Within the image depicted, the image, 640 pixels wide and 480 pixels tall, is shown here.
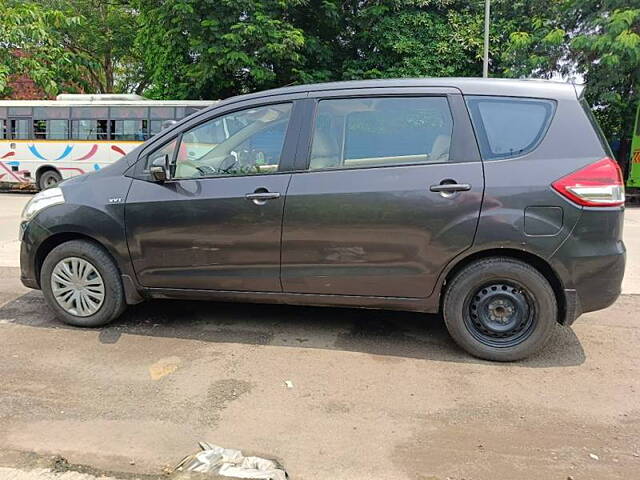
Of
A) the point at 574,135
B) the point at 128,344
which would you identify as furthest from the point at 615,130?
the point at 128,344

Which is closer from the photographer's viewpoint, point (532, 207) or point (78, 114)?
point (532, 207)

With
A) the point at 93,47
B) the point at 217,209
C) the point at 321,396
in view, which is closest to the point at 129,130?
the point at 93,47

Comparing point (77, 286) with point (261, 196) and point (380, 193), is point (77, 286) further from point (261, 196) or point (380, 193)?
point (380, 193)

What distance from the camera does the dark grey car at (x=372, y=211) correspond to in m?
3.53

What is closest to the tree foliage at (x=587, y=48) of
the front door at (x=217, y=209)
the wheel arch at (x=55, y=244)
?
the front door at (x=217, y=209)

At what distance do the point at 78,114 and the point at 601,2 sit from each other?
49.9ft

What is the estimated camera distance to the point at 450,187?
357 cm

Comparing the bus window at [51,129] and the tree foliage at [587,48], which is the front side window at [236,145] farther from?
the bus window at [51,129]

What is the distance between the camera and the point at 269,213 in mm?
3859

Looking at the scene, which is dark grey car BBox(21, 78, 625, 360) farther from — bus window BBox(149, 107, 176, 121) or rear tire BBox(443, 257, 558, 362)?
bus window BBox(149, 107, 176, 121)

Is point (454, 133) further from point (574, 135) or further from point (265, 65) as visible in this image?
point (265, 65)

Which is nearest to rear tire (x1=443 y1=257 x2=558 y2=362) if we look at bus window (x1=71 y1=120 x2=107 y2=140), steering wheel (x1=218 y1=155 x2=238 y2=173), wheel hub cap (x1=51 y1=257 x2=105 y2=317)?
steering wheel (x1=218 y1=155 x2=238 y2=173)

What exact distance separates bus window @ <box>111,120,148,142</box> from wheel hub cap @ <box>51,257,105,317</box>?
12.3 meters

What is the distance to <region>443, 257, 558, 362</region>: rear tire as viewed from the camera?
3.62 metres
